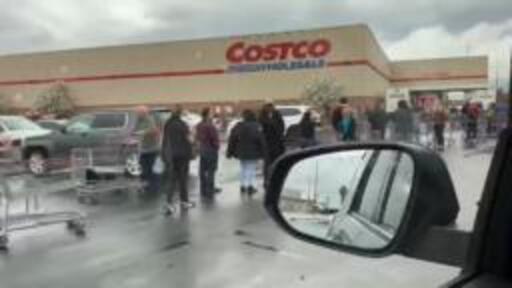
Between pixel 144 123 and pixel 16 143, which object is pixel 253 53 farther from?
pixel 144 123

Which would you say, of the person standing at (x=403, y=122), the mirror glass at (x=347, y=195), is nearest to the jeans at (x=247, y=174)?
the person standing at (x=403, y=122)

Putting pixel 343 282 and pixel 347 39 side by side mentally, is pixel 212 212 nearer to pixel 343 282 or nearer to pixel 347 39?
pixel 343 282

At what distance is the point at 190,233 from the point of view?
12.2m

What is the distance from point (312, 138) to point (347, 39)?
38.7 metres

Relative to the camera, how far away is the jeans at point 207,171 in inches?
671

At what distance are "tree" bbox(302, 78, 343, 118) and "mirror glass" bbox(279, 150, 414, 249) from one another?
51308 millimetres

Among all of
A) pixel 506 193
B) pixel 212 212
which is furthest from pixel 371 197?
pixel 212 212

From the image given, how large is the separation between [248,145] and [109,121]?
7.16 metres

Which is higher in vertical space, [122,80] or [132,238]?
[122,80]

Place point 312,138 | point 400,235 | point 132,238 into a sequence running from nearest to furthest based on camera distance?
point 400,235 < point 132,238 < point 312,138

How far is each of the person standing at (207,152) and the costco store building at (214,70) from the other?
40567 millimetres

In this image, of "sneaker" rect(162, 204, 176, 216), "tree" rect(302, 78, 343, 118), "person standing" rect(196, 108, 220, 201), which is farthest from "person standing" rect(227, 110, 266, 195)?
"tree" rect(302, 78, 343, 118)

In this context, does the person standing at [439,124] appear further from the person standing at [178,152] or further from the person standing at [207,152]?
the person standing at [178,152]

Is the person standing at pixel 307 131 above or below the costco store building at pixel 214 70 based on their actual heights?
below
